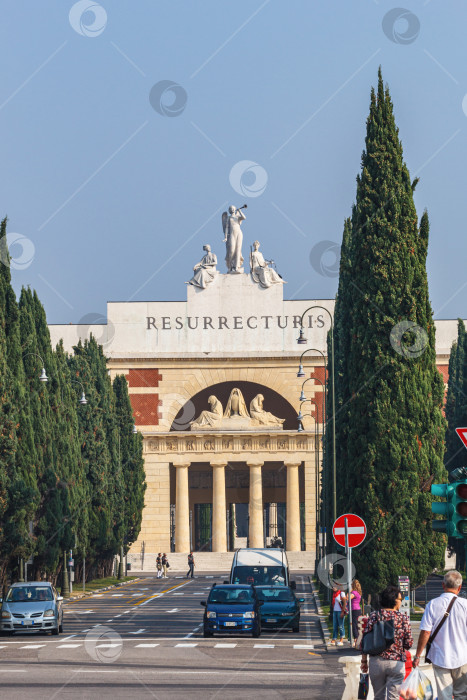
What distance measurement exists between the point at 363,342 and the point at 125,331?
178 feet

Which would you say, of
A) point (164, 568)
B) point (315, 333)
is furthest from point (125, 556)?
point (315, 333)

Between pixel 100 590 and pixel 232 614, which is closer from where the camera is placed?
pixel 232 614

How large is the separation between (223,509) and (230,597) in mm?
53516

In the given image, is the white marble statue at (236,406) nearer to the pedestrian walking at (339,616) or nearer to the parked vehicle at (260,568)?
the parked vehicle at (260,568)

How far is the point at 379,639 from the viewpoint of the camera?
13219 mm

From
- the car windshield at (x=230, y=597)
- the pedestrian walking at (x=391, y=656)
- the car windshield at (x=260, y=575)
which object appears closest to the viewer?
the pedestrian walking at (x=391, y=656)

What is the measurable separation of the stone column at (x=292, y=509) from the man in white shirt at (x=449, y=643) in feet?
236

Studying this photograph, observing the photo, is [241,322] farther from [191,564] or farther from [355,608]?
[355,608]

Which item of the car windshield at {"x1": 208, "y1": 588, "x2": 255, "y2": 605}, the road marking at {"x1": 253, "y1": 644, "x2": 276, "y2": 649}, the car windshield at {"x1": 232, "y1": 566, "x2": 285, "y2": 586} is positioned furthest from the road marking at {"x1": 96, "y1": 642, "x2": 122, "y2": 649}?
the car windshield at {"x1": 232, "y1": 566, "x2": 285, "y2": 586}

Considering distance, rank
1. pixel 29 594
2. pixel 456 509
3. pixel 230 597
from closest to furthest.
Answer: pixel 456 509
pixel 230 597
pixel 29 594

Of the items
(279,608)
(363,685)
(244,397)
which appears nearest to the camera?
(363,685)

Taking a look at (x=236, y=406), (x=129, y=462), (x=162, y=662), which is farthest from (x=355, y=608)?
(x=236, y=406)

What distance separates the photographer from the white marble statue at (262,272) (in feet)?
285

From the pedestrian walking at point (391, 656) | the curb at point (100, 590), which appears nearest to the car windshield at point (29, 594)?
the curb at point (100, 590)
